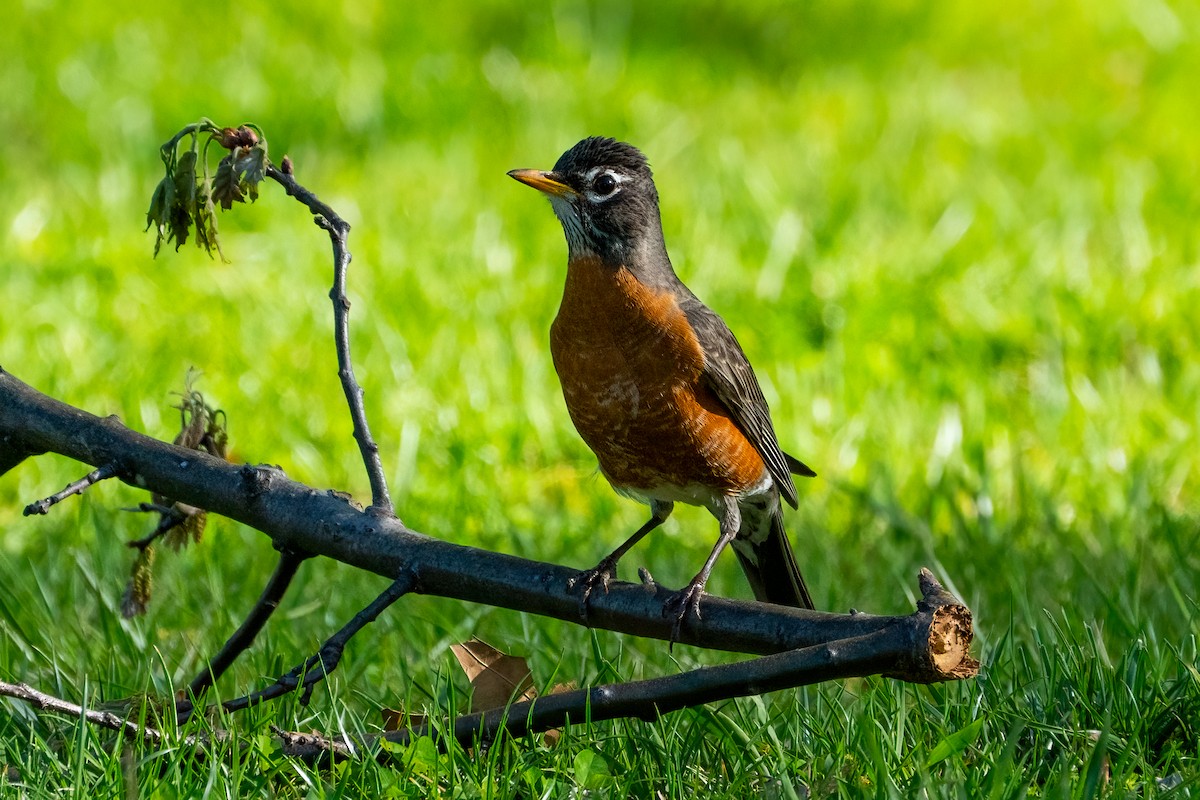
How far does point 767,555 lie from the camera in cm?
379

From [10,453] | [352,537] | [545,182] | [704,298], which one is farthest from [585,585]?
[704,298]

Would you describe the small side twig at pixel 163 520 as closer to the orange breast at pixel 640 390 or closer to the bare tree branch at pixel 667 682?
the bare tree branch at pixel 667 682

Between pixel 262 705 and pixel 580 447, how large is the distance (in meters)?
2.42

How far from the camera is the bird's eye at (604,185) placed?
12.0 feet

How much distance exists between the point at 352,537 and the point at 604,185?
4.43 ft

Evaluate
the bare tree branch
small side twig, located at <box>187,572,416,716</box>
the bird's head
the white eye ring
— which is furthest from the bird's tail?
small side twig, located at <box>187,572,416,716</box>

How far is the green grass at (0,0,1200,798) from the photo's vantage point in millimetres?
2672

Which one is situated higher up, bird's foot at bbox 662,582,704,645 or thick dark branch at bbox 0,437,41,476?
thick dark branch at bbox 0,437,41,476

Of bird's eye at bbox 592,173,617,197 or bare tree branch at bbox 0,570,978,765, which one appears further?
bird's eye at bbox 592,173,617,197

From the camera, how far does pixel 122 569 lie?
4047 mm

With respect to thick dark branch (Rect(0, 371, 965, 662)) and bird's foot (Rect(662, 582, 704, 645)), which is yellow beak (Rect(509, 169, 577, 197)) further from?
bird's foot (Rect(662, 582, 704, 645))

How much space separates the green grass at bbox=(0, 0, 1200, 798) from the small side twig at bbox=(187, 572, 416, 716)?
0.23ft

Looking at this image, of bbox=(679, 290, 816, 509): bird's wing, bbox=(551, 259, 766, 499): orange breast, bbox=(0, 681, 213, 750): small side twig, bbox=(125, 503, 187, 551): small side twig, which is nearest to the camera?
bbox=(0, 681, 213, 750): small side twig

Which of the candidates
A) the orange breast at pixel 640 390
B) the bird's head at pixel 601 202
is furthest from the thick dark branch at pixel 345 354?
the bird's head at pixel 601 202
